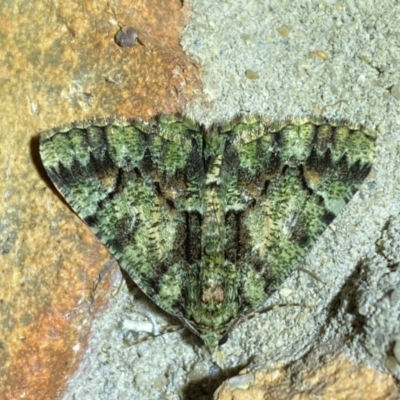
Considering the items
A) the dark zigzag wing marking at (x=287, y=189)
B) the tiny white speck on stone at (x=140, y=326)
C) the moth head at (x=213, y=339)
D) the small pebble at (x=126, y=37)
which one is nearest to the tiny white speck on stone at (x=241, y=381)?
the moth head at (x=213, y=339)

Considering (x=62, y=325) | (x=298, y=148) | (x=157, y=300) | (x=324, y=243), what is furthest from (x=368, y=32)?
(x=62, y=325)

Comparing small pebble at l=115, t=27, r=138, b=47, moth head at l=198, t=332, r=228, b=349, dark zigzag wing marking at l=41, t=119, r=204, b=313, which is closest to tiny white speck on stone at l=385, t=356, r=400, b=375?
moth head at l=198, t=332, r=228, b=349

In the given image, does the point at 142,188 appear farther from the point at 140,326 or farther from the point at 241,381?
the point at 241,381

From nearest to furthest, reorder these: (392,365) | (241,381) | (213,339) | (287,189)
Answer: (392,365), (241,381), (213,339), (287,189)

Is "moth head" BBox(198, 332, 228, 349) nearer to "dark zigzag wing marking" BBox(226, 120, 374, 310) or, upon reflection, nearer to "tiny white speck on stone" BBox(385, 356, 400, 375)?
"dark zigzag wing marking" BBox(226, 120, 374, 310)

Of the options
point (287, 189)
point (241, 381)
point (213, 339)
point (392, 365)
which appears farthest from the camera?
point (287, 189)

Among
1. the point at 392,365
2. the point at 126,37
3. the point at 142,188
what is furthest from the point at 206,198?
the point at 392,365

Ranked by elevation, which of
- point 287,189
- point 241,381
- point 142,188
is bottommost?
point 241,381

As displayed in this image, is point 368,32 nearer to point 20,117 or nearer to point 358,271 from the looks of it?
point 358,271
